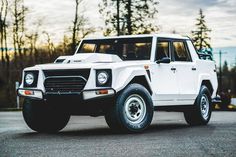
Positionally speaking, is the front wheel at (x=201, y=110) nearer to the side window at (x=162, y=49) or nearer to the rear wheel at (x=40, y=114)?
the side window at (x=162, y=49)

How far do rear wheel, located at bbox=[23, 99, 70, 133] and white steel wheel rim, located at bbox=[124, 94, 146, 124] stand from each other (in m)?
1.17

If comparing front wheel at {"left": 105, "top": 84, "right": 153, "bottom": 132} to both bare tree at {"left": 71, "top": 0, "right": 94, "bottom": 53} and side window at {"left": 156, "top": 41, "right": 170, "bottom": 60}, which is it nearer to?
side window at {"left": 156, "top": 41, "right": 170, "bottom": 60}

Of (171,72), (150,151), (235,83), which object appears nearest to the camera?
(150,151)

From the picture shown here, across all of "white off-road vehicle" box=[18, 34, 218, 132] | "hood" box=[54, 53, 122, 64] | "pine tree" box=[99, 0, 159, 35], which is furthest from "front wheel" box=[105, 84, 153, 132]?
"pine tree" box=[99, 0, 159, 35]

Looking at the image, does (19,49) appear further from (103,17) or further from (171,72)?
(171,72)

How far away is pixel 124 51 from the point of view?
11.9 metres

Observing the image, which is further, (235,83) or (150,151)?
(235,83)

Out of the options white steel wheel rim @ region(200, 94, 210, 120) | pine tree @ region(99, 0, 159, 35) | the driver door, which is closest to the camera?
the driver door

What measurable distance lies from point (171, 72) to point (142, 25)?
30.7 meters

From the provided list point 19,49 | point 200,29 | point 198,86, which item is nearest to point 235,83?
point 200,29

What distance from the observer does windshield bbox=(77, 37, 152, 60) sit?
11555 millimetres

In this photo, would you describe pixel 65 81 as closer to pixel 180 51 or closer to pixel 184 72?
pixel 184 72

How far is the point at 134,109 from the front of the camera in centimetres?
1037

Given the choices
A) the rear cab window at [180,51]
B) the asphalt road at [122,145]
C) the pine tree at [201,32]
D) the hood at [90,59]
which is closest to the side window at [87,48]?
the rear cab window at [180,51]
